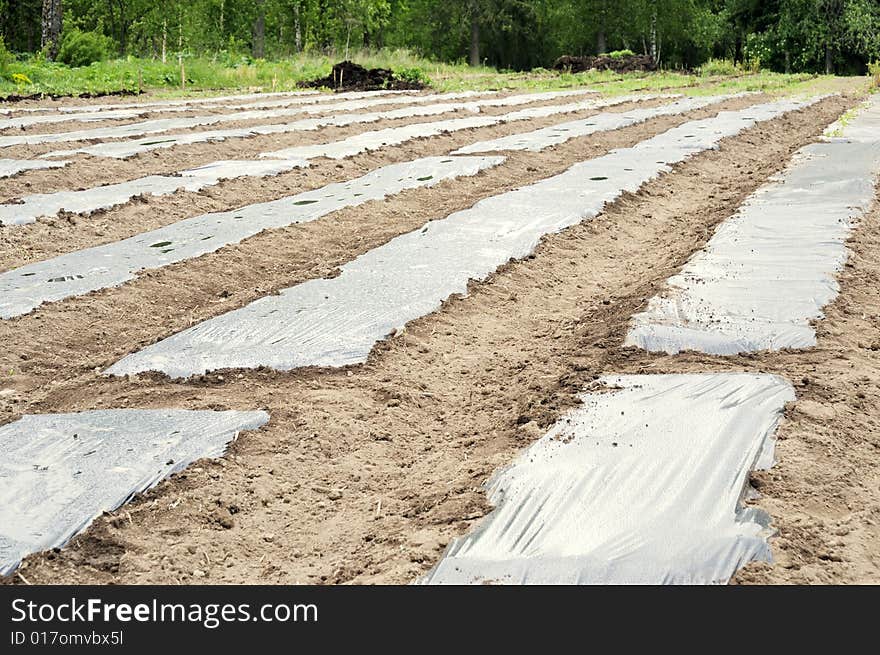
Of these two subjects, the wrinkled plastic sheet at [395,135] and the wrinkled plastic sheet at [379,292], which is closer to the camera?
the wrinkled plastic sheet at [379,292]

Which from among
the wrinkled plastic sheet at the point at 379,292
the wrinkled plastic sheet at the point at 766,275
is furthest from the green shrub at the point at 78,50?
the wrinkled plastic sheet at the point at 766,275

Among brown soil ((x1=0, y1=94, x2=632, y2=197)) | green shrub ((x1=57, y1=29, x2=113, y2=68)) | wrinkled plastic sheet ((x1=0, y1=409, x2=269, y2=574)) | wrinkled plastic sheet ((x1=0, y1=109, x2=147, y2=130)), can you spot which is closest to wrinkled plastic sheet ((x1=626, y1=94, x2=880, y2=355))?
wrinkled plastic sheet ((x1=0, y1=409, x2=269, y2=574))

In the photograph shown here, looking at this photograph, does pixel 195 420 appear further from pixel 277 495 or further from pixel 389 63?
pixel 389 63

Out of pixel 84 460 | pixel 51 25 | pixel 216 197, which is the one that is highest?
pixel 51 25

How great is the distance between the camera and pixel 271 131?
11633mm

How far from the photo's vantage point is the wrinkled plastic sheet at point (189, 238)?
5367 millimetres

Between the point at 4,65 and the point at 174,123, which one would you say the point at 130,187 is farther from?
the point at 4,65

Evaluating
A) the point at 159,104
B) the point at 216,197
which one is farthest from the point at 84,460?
the point at 159,104

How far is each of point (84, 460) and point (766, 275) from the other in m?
3.64

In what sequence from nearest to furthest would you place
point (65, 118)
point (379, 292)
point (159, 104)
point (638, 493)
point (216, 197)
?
point (638, 493), point (379, 292), point (216, 197), point (65, 118), point (159, 104)

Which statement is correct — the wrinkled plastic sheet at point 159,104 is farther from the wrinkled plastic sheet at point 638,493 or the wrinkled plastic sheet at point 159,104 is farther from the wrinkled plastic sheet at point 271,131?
the wrinkled plastic sheet at point 638,493

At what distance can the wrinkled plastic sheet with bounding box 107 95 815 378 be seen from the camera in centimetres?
434

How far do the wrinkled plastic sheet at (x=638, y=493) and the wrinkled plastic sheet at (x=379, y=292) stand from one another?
56.2 inches

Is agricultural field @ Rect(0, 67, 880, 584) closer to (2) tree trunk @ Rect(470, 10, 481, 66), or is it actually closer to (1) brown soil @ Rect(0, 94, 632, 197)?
(1) brown soil @ Rect(0, 94, 632, 197)
